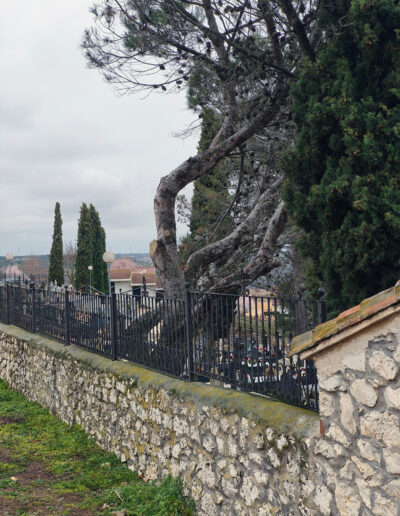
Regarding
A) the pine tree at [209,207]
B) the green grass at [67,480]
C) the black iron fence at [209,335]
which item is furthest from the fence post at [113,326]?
the pine tree at [209,207]

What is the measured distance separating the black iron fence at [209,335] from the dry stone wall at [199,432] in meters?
0.16

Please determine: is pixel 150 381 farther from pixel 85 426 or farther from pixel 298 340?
pixel 298 340

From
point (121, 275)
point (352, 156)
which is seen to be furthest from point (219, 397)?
point (121, 275)

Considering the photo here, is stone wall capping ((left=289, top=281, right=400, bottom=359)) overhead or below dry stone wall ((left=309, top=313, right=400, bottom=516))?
overhead

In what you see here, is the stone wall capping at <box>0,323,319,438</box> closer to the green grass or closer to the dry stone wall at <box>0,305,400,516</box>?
the dry stone wall at <box>0,305,400,516</box>

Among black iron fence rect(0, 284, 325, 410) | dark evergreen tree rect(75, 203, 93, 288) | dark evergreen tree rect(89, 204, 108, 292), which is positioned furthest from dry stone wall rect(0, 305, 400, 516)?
dark evergreen tree rect(89, 204, 108, 292)

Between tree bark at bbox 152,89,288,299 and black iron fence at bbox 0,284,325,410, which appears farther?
tree bark at bbox 152,89,288,299

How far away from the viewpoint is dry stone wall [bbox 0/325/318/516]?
384 centimetres

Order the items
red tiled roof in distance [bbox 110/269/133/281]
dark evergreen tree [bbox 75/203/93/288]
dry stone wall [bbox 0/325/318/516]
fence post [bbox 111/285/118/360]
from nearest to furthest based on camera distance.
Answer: dry stone wall [bbox 0/325/318/516], fence post [bbox 111/285/118/360], dark evergreen tree [bbox 75/203/93/288], red tiled roof in distance [bbox 110/269/133/281]

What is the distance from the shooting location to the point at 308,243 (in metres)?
7.11

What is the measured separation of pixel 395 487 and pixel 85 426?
531cm

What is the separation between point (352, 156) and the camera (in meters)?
6.25

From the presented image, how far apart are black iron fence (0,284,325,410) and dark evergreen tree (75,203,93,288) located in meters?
38.8

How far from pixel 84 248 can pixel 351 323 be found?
151ft
